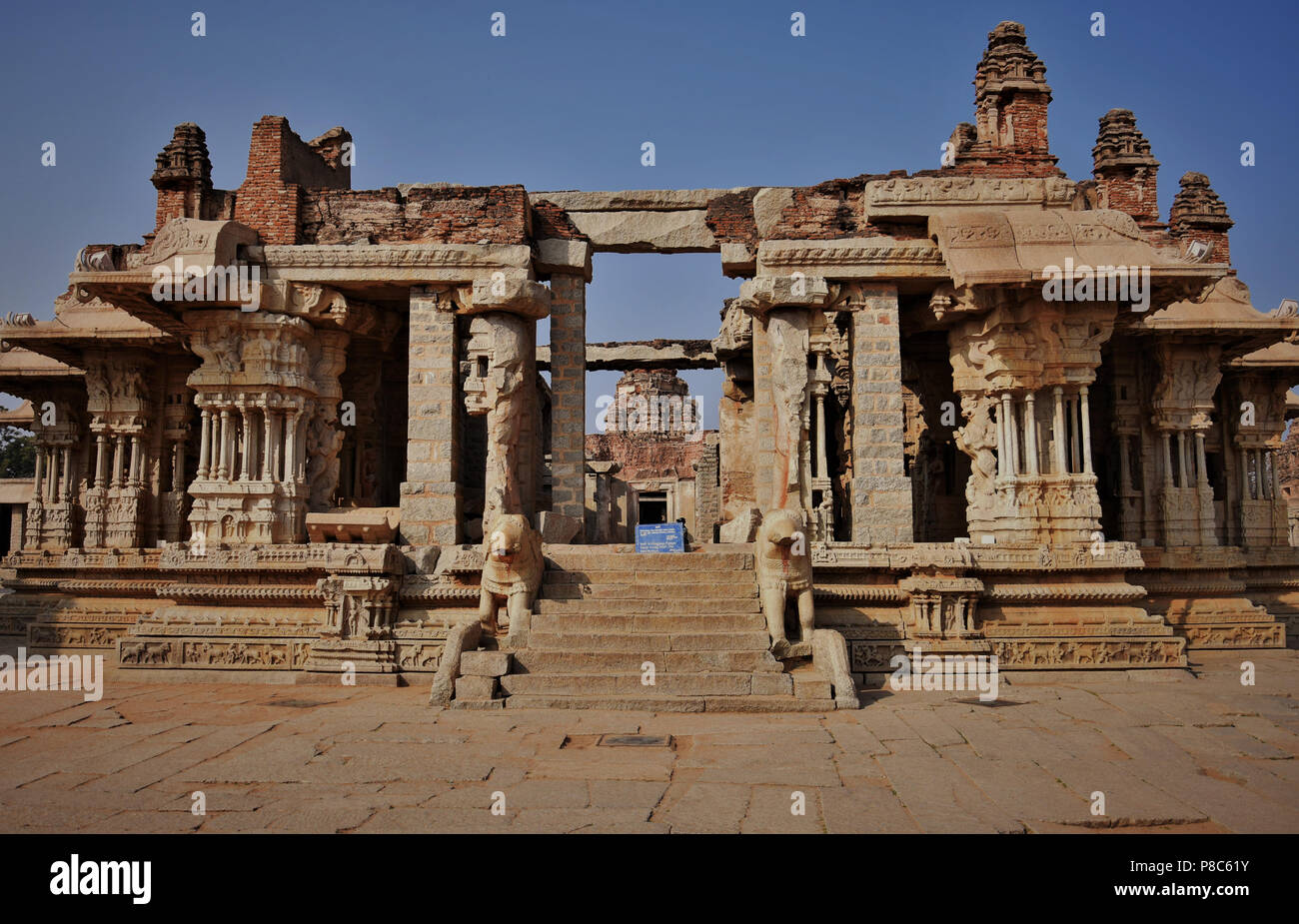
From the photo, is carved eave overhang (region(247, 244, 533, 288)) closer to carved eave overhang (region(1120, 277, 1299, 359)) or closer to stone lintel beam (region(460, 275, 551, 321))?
stone lintel beam (region(460, 275, 551, 321))

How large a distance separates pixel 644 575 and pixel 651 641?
130 cm

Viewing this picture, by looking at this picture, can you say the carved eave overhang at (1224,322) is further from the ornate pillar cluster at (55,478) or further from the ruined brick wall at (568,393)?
the ornate pillar cluster at (55,478)

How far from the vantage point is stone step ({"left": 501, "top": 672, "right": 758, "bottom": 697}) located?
7828mm

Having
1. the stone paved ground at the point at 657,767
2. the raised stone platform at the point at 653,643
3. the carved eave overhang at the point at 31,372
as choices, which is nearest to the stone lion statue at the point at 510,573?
the raised stone platform at the point at 653,643

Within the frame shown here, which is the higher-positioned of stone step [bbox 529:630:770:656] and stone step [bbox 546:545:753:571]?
stone step [bbox 546:545:753:571]

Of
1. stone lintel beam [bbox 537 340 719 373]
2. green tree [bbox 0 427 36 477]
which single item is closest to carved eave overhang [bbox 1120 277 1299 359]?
stone lintel beam [bbox 537 340 719 373]

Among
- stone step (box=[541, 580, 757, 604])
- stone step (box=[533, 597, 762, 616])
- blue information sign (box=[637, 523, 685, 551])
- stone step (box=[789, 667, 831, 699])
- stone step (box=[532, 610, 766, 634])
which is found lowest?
stone step (box=[789, 667, 831, 699])

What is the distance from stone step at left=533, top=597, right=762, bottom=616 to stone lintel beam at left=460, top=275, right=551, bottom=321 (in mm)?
4185

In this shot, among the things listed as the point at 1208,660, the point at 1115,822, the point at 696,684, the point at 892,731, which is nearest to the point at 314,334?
the point at 696,684

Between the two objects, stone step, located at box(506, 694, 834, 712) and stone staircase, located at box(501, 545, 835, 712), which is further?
stone staircase, located at box(501, 545, 835, 712)

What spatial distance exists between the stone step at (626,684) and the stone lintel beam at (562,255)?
6.48m

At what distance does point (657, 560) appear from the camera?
32.3 ft

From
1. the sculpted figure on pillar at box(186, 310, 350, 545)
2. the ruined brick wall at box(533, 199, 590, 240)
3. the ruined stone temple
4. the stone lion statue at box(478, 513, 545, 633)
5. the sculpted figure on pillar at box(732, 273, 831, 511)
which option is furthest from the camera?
the ruined brick wall at box(533, 199, 590, 240)

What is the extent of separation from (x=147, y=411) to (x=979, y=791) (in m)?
14.6
